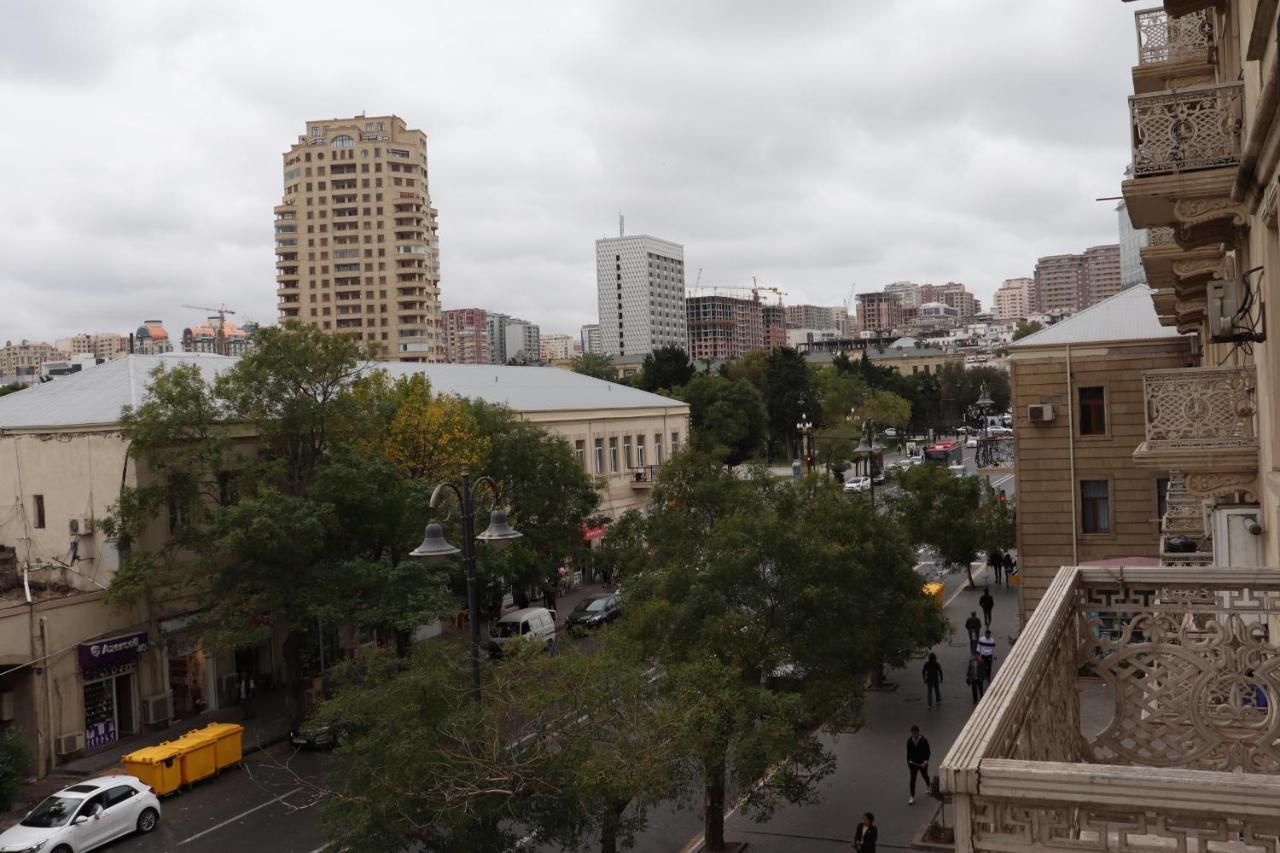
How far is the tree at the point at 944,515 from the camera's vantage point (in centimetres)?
3591

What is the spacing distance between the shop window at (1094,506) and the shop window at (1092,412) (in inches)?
57.4

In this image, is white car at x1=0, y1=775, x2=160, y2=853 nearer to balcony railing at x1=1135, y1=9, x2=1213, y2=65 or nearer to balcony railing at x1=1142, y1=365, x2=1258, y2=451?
balcony railing at x1=1142, y1=365, x2=1258, y2=451

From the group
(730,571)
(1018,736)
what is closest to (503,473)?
(730,571)

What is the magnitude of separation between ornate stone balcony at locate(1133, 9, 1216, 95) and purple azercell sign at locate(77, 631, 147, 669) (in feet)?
82.9

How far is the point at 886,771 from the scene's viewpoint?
21891 mm

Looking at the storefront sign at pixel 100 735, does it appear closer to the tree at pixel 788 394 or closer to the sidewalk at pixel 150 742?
the sidewalk at pixel 150 742

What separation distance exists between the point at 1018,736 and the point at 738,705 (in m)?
11.3

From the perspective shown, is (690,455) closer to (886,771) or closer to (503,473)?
(886,771)

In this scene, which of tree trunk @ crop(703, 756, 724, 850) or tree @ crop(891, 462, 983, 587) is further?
tree @ crop(891, 462, 983, 587)

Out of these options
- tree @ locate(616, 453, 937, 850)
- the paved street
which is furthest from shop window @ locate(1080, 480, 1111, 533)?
the paved street

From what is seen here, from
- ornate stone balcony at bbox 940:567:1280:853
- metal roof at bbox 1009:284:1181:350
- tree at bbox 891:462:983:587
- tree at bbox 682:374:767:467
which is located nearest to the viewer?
ornate stone balcony at bbox 940:567:1280:853

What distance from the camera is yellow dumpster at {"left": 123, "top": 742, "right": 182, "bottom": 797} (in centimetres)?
2222

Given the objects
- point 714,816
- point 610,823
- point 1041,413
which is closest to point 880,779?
point 714,816

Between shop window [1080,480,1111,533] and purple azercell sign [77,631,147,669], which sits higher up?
shop window [1080,480,1111,533]
